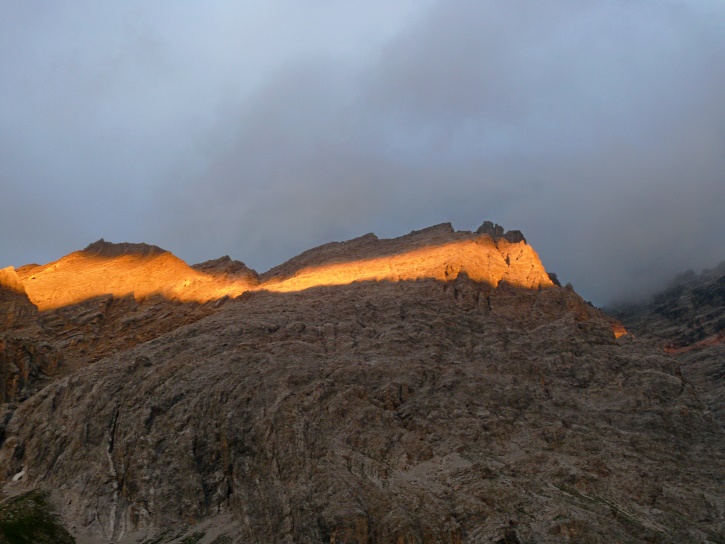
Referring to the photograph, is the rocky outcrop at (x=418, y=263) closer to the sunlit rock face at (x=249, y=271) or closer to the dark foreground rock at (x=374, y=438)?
the sunlit rock face at (x=249, y=271)

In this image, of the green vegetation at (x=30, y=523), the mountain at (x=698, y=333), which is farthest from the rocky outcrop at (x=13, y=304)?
the mountain at (x=698, y=333)

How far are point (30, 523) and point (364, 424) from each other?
128 ft

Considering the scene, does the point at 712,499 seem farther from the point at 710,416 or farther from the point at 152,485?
the point at 152,485

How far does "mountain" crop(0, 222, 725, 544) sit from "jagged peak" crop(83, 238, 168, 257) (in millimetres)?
19534

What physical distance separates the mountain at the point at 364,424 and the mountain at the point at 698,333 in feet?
64.3

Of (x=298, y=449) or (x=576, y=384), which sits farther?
(x=576, y=384)

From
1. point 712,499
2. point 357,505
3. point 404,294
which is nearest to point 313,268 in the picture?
point 404,294

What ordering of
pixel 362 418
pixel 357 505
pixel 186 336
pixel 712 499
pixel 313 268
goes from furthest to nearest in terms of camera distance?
→ pixel 313 268 < pixel 186 336 < pixel 362 418 < pixel 712 499 < pixel 357 505

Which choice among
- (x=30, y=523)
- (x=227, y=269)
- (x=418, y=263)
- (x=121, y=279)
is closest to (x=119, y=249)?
(x=121, y=279)

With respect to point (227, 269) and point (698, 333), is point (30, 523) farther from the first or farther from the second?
point (698, 333)

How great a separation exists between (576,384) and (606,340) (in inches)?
590

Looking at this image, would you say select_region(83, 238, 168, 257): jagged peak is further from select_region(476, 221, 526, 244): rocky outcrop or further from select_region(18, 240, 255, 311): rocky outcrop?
select_region(476, 221, 526, 244): rocky outcrop

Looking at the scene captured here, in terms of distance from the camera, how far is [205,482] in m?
74.7

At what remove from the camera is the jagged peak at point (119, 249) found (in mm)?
139000
